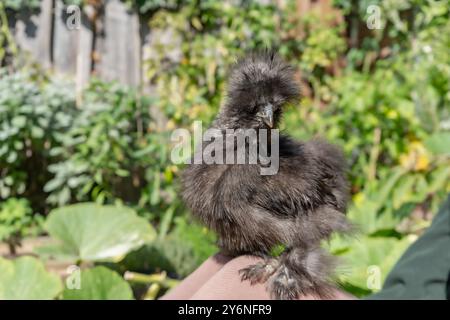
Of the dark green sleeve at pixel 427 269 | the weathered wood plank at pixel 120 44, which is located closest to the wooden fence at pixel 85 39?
the weathered wood plank at pixel 120 44

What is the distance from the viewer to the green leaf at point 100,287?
9.82ft

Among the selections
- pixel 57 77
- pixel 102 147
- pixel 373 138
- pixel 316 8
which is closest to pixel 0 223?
pixel 102 147

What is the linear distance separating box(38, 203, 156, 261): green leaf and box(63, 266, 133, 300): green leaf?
2.11ft

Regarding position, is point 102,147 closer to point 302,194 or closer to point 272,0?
point 272,0

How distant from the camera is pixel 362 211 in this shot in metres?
4.48

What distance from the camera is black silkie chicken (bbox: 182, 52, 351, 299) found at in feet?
5.18

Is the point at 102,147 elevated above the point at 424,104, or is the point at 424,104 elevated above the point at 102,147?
the point at 424,104

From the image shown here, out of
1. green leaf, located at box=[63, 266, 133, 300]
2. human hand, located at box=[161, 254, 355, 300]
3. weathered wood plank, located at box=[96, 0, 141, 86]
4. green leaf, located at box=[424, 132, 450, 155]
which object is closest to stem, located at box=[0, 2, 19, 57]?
weathered wood plank, located at box=[96, 0, 141, 86]

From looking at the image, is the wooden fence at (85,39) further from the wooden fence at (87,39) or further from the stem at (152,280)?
the stem at (152,280)

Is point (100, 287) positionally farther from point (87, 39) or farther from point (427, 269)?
point (87, 39)

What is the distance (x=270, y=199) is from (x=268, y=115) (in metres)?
0.23

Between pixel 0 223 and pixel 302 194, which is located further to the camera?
pixel 0 223

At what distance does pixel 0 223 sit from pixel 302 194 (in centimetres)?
415
